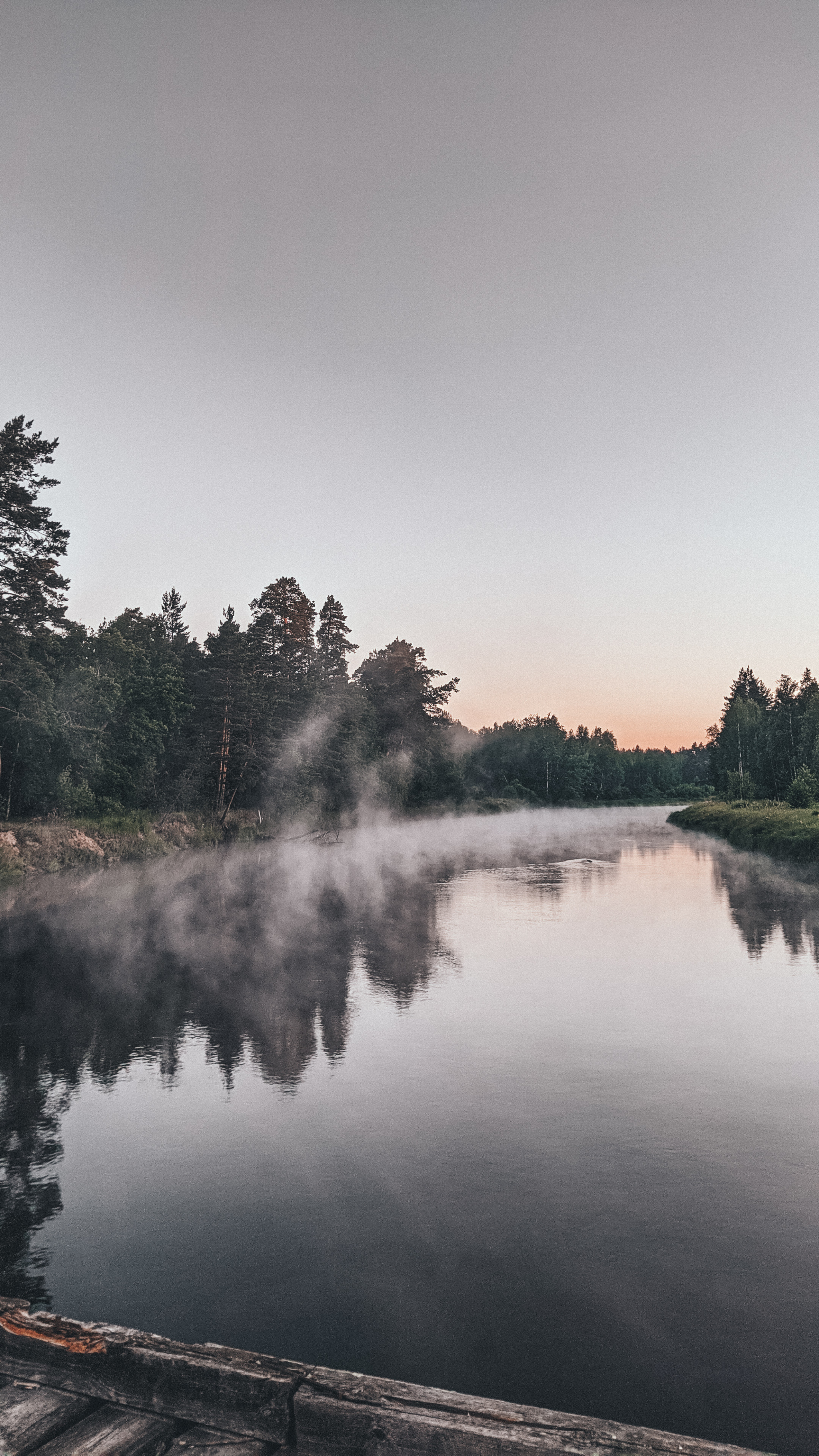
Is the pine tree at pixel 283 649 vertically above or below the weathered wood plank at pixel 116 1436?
above

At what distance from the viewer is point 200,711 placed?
65.3m

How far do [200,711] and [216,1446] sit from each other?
62.9 metres

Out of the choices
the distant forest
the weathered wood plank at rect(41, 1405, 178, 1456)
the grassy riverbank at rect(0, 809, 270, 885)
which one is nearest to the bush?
the distant forest

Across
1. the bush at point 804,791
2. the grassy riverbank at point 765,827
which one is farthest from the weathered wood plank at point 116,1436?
the bush at point 804,791

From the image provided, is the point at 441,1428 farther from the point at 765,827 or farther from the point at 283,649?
the point at 283,649

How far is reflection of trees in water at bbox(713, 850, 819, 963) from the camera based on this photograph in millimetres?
25250

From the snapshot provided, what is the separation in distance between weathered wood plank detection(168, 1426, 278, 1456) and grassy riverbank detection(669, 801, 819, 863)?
48.1 metres

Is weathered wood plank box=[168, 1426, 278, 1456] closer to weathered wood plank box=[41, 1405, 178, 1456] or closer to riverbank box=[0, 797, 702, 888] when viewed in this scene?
weathered wood plank box=[41, 1405, 178, 1456]

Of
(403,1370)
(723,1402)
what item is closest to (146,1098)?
(403,1370)

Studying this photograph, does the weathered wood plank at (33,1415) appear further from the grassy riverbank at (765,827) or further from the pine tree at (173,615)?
the pine tree at (173,615)

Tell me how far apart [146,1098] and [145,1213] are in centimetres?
381

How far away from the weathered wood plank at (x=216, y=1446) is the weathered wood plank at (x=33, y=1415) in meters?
0.73

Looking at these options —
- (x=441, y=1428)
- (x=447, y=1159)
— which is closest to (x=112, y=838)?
(x=447, y=1159)

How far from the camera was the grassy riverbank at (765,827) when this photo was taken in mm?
49375
